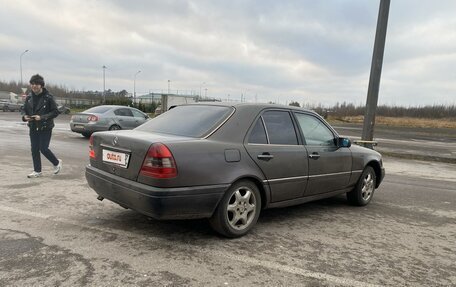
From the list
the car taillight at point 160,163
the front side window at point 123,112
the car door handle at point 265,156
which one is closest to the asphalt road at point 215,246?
the car taillight at point 160,163

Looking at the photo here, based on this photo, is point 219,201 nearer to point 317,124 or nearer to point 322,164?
point 322,164

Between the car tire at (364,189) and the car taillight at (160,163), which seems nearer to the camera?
the car taillight at (160,163)

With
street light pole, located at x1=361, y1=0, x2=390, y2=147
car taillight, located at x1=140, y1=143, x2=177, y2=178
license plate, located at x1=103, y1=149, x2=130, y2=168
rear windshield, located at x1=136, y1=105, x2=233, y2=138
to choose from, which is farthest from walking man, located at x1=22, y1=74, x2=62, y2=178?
street light pole, located at x1=361, y1=0, x2=390, y2=147

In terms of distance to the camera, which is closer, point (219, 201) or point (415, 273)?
point (415, 273)

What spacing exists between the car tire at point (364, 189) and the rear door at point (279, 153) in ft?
4.73

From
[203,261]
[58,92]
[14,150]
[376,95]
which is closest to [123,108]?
[14,150]

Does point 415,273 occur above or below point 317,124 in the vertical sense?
below

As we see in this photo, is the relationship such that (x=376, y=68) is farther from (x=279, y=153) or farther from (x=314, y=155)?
(x=279, y=153)

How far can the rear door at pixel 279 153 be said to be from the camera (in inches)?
171

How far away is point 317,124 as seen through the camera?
538 centimetres

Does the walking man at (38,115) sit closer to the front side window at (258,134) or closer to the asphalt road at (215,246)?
the asphalt road at (215,246)

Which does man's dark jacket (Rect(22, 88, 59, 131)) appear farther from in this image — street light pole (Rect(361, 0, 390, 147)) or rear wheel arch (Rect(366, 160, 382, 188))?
street light pole (Rect(361, 0, 390, 147))

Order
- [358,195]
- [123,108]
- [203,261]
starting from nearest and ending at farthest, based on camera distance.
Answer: [203,261] → [358,195] → [123,108]

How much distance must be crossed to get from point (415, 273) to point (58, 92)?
10362cm
